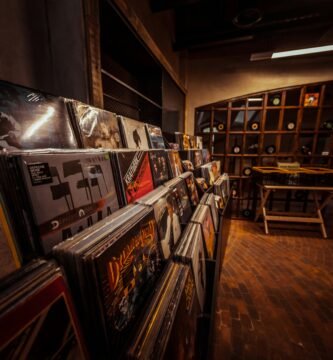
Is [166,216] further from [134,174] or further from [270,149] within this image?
[270,149]

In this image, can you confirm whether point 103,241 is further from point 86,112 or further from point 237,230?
point 237,230

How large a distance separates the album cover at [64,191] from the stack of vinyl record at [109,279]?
58 millimetres

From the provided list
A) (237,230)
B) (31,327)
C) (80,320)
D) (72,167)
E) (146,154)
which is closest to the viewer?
(31,327)

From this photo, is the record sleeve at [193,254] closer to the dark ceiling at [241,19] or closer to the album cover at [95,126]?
the album cover at [95,126]

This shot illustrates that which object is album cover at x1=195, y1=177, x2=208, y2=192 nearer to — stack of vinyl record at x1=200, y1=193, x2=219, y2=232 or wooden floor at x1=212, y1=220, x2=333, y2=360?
stack of vinyl record at x1=200, y1=193, x2=219, y2=232

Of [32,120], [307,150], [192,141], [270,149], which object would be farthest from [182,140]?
[307,150]

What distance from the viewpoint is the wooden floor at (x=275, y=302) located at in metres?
1.21

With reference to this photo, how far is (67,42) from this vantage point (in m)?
1.06

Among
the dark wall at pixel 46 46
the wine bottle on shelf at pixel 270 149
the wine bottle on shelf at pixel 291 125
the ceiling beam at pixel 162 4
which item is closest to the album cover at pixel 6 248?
the dark wall at pixel 46 46

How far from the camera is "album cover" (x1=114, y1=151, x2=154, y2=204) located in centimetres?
78

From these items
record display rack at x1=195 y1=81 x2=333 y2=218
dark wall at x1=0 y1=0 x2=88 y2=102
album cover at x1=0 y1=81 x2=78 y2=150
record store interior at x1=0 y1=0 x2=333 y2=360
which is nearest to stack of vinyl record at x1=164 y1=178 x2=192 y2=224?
record store interior at x1=0 y1=0 x2=333 y2=360

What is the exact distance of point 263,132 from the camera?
11.9 feet

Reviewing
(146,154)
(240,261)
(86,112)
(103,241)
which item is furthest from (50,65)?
(240,261)

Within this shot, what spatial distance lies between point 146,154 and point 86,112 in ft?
1.16
